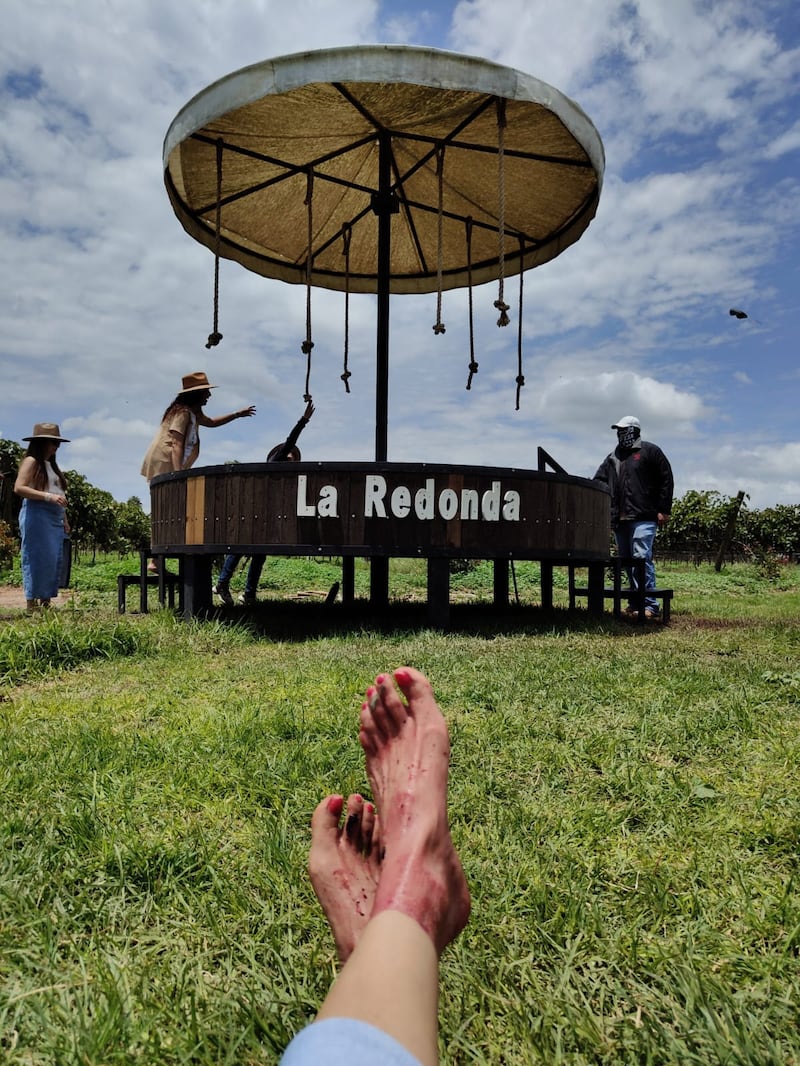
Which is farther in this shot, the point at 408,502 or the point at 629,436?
the point at 629,436

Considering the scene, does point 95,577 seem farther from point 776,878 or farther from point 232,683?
point 776,878

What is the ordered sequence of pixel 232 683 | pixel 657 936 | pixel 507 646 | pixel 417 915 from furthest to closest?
pixel 507 646 < pixel 232 683 < pixel 657 936 < pixel 417 915

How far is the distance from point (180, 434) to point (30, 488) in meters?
1.63

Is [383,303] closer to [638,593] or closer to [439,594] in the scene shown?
[439,594]

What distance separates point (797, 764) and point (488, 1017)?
1.85 m

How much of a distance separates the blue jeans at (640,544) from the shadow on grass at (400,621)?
84 cm

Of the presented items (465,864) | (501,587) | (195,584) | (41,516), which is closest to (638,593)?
(501,587)

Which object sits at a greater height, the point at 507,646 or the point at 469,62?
the point at 469,62

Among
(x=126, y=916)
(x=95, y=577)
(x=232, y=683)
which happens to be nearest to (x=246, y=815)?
(x=126, y=916)

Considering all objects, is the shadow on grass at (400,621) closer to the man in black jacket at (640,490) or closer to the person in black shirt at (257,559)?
the person in black shirt at (257,559)

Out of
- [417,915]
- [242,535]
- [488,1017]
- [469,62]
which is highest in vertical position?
[469,62]

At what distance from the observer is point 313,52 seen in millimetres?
5773

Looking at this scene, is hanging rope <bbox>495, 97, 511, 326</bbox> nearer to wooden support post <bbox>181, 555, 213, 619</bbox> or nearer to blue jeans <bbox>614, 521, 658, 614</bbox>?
blue jeans <bbox>614, 521, 658, 614</bbox>

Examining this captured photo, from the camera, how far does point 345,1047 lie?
1.00 m
